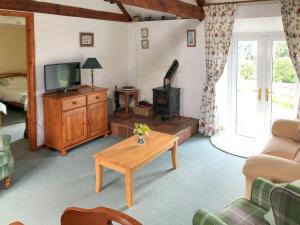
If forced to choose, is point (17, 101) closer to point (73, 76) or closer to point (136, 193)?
point (73, 76)

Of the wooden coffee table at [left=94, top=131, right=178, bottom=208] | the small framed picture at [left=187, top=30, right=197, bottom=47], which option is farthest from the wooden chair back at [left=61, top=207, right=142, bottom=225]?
the small framed picture at [left=187, top=30, right=197, bottom=47]

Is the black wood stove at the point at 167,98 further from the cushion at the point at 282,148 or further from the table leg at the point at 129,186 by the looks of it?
the table leg at the point at 129,186

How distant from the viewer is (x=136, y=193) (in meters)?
3.43

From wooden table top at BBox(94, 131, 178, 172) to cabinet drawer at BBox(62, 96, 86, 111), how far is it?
1271 mm

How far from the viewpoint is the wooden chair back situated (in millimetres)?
1073

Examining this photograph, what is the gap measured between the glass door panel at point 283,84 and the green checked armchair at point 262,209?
3181 mm

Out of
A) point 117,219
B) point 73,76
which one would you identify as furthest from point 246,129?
point 117,219

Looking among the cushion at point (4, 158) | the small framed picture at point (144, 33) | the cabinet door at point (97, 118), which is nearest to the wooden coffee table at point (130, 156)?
the cushion at point (4, 158)

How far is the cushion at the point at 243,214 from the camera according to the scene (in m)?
2.05

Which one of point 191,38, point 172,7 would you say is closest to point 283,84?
point 191,38

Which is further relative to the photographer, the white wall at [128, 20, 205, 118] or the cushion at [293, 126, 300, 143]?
the white wall at [128, 20, 205, 118]

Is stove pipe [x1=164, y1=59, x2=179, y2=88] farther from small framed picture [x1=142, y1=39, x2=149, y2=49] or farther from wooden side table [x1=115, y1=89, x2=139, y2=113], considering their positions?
wooden side table [x1=115, y1=89, x2=139, y2=113]

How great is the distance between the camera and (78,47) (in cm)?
528

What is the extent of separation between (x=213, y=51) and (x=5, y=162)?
3625mm
